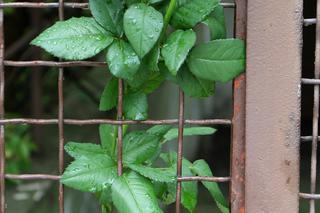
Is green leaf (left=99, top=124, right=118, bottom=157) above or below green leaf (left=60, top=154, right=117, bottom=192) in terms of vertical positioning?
above

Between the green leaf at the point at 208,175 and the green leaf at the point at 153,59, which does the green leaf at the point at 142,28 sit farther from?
the green leaf at the point at 208,175

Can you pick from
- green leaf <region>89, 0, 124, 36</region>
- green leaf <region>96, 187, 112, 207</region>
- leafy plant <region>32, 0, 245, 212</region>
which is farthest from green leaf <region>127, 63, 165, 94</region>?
green leaf <region>96, 187, 112, 207</region>

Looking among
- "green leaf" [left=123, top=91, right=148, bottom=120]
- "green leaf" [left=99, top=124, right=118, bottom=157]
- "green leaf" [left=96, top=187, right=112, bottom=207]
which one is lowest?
"green leaf" [left=96, top=187, right=112, bottom=207]

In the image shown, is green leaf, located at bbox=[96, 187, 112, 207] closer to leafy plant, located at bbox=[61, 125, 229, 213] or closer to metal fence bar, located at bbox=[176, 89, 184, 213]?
leafy plant, located at bbox=[61, 125, 229, 213]

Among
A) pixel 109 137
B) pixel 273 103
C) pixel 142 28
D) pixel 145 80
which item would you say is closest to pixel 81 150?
pixel 109 137

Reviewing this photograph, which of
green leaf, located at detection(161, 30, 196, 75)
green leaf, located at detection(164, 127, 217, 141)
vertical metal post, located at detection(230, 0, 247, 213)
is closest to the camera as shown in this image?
green leaf, located at detection(161, 30, 196, 75)

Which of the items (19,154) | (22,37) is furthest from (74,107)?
A: (19,154)

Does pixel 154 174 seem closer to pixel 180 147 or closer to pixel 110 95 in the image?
pixel 180 147
